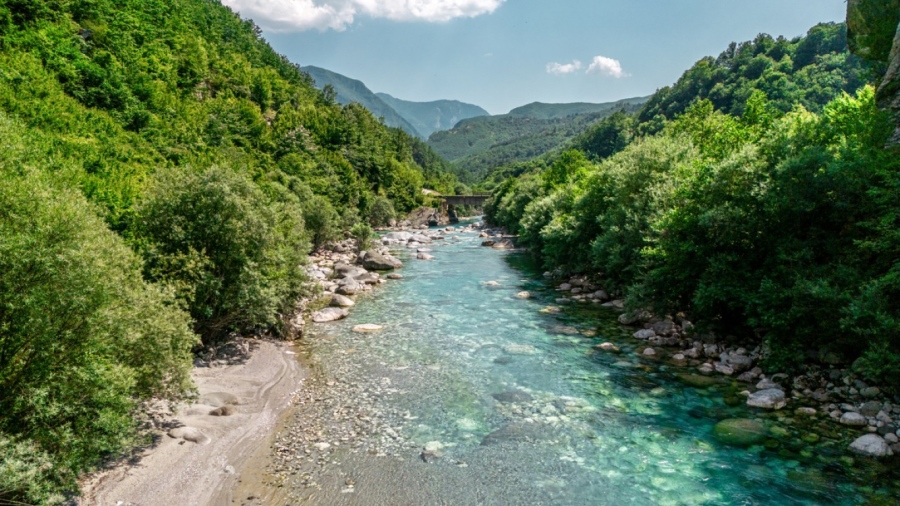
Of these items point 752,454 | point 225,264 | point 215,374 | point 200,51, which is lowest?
point 752,454

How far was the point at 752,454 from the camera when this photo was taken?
43.0 ft

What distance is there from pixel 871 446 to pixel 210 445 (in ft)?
59.6

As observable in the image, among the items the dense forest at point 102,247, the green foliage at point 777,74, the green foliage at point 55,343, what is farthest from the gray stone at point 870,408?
the green foliage at point 777,74

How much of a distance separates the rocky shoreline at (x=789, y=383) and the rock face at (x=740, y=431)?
145 cm

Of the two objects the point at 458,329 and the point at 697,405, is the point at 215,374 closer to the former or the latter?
the point at 458,329

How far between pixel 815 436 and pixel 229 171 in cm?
2371

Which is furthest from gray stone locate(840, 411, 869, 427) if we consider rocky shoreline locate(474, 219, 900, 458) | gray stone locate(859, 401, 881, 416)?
gray stone locate(859, 401, 881, 416)

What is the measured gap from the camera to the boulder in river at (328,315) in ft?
89.4

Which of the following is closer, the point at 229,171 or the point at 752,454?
the point at 752,454

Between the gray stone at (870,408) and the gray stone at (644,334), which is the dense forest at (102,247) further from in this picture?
the gray stone at (870,408)

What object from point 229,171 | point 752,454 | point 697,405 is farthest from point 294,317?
point 752,454

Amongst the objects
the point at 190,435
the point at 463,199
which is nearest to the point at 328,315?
the point at 190,435

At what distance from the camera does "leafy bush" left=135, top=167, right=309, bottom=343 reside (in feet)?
59.3

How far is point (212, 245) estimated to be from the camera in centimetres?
1925
